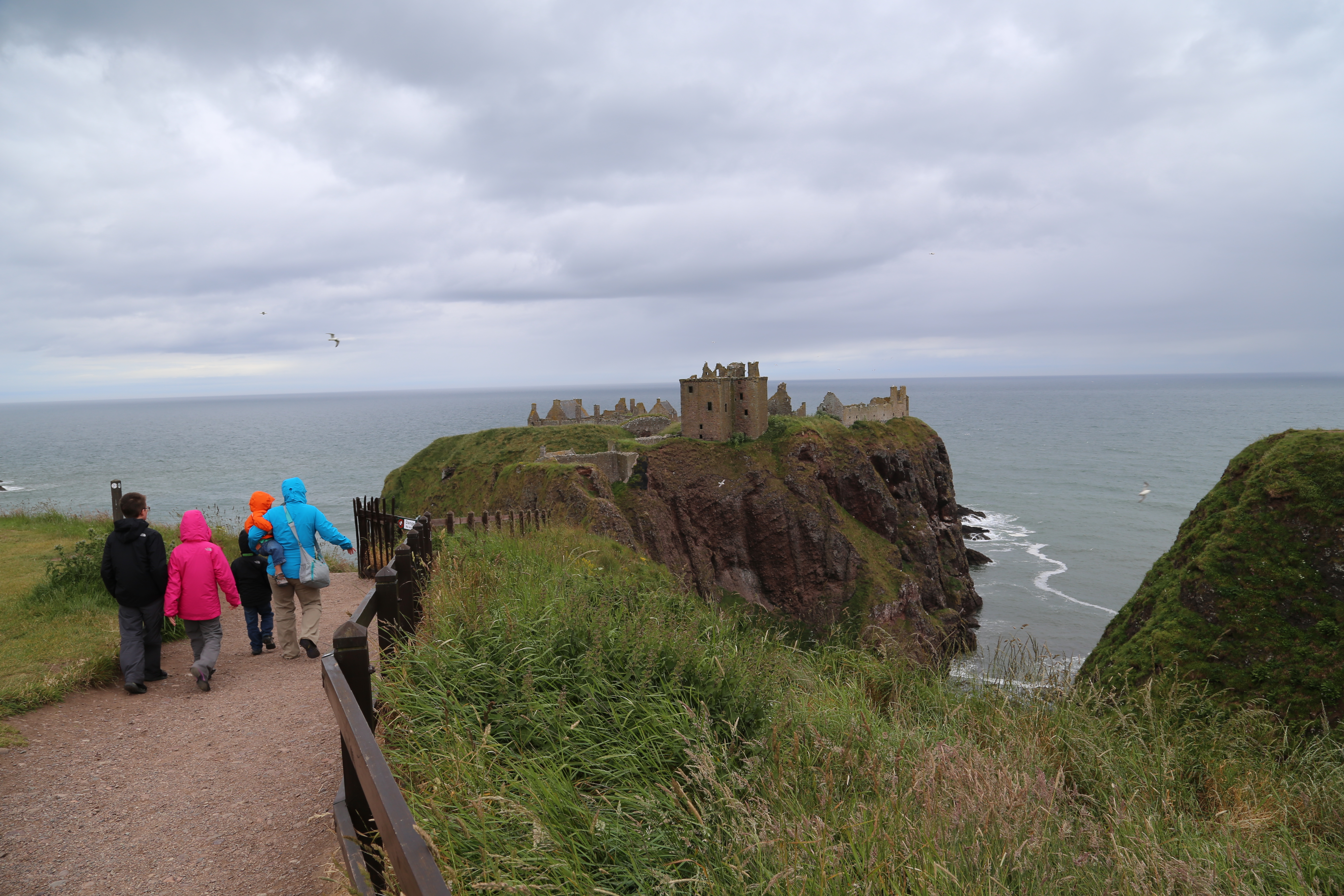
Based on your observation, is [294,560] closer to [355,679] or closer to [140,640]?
[140,640]

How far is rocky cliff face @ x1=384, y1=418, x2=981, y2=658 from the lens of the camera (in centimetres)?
4444

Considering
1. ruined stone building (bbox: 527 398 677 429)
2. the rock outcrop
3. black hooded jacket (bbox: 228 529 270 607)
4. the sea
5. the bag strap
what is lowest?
the sea

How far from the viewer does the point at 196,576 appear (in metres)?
8.80

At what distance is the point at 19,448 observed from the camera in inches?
6565

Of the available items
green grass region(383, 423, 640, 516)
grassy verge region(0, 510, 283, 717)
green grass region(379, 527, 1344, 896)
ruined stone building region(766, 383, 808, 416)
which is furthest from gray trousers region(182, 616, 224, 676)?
ruined stone building region(766, 383, 808, 416)

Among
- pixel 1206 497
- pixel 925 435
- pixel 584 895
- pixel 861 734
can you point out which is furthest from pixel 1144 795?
pixel 925 435

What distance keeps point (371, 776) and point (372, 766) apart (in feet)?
0.24

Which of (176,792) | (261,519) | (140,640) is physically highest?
(261,519)

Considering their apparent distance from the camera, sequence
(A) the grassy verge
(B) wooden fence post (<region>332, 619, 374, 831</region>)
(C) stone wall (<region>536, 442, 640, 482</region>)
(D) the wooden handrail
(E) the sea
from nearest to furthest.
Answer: (D) the wooden handrail < (B) wooden fence post (<region>332, 619, 374, 831</region>) < (A) the grassy verge < (C) stone wall (<region>536, 442, 640, 482</region>) < (E) the sea

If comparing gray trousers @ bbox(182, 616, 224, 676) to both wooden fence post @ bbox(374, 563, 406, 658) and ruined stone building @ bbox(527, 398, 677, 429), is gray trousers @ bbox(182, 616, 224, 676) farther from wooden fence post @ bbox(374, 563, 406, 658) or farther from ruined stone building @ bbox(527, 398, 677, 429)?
ruined stone building @ bbox(527, 398, 677, 429)

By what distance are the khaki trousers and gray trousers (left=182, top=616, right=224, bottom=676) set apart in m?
0.86

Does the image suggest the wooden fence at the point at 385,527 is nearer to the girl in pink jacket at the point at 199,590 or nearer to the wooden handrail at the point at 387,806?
the girl in pink jacket at the point at 199,590

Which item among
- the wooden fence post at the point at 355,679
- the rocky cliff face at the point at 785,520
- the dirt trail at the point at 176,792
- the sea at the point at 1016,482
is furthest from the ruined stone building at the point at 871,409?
the wooden fence post at the point at 355,679

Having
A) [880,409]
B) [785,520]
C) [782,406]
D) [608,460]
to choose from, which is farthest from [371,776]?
[880,409]
